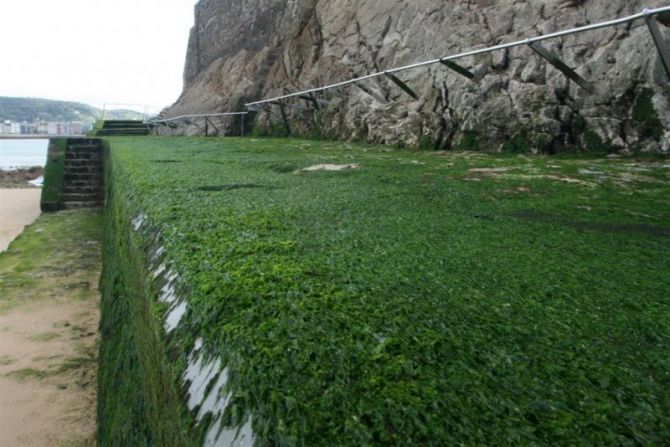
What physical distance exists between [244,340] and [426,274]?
2.38 ft

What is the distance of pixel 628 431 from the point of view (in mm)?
858

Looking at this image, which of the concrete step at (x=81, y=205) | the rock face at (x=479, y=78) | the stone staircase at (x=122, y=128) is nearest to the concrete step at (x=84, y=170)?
the concrete step at (x=81, y=205)

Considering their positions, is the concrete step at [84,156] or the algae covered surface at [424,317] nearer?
the algae covered surface at [424,317]

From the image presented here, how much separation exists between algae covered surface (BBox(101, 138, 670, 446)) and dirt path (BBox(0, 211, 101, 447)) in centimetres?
103

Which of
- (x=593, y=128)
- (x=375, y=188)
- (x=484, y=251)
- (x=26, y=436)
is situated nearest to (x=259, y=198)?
(x=375, y=188)

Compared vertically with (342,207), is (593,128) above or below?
above

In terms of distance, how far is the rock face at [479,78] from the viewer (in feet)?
19.5

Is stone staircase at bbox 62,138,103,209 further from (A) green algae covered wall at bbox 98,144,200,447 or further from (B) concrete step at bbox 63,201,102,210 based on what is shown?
(A) green algae covered wall at bbox 98,144,200,447

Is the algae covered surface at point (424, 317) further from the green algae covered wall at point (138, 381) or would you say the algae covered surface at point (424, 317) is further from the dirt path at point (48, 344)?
the dirt path at point (48, 344)

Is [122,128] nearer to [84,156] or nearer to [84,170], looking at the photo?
[84,156]

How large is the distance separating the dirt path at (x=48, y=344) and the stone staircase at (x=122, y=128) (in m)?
20.0

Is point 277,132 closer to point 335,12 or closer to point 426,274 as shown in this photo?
point 335,12

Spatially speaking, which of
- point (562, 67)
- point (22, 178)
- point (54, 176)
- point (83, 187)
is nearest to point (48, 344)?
point (562, 67)

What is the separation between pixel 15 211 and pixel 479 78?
13006 millimetres
